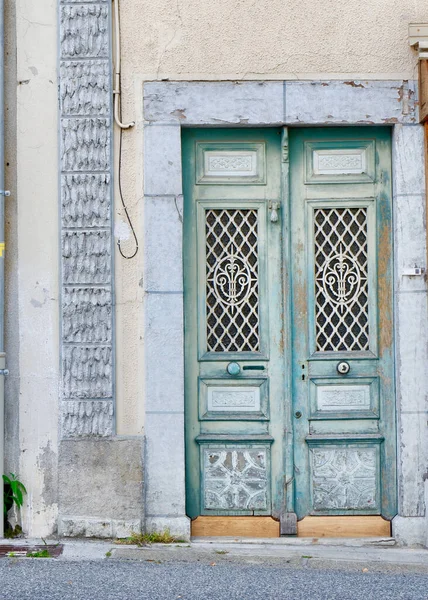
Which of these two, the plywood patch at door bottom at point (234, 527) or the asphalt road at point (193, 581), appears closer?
the asphalt road at point (193, 581)

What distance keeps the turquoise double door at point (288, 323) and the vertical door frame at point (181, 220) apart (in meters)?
0.15

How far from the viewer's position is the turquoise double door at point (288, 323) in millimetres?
6273

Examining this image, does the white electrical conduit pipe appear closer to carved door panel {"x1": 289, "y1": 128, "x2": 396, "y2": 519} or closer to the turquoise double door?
the turquoise double door

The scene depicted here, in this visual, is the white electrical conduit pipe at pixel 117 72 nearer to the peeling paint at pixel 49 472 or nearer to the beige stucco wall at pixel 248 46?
the beige stucco wall at pixel 248 46

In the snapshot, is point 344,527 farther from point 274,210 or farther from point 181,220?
point 181,220

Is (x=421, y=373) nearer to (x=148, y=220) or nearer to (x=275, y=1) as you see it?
(x=148, y=220)

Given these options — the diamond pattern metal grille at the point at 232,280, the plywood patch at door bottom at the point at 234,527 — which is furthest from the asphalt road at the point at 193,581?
the diamond pattern metal grille at the point at 232,280

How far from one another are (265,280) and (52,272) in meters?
1.54

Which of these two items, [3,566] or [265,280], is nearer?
[3,566]

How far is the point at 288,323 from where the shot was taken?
20.6 ft

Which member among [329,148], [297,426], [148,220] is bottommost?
[297,426]

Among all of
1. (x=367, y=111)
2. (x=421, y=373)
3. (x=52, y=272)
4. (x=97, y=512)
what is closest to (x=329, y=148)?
(x=367, y=111)

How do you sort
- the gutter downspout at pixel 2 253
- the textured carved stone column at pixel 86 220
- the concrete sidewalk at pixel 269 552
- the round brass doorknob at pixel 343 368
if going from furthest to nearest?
the round brass doorknob at pixel 343 368 < the textured carved stone column at pixel 86 220 < the gutter downspout at pixel 2 253 < the concrete sidewalk at pixel 269 552

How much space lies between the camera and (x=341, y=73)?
6.19 meters
